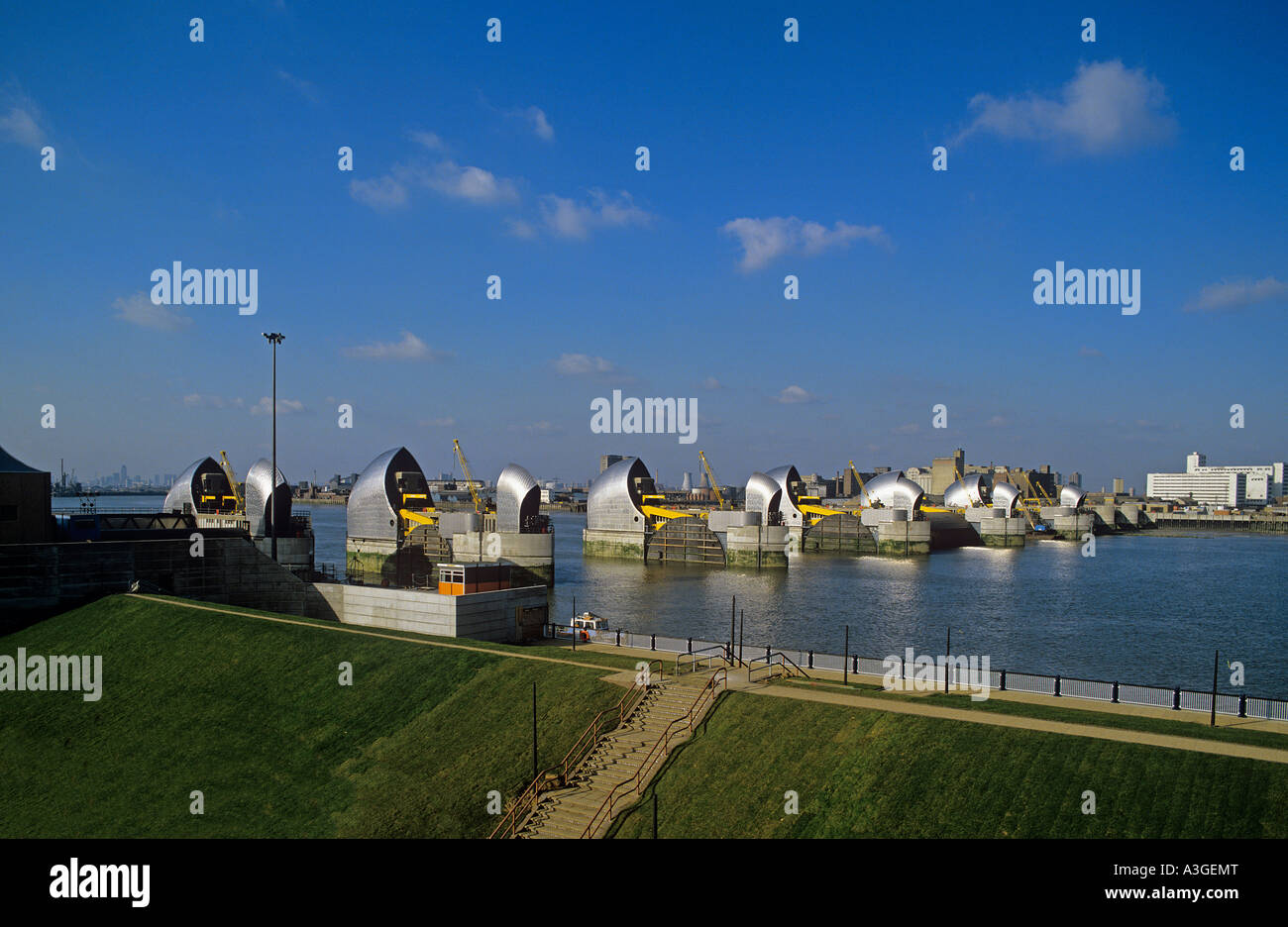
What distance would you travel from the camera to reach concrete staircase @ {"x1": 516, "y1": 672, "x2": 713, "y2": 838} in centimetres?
1884

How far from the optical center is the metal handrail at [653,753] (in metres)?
18.8

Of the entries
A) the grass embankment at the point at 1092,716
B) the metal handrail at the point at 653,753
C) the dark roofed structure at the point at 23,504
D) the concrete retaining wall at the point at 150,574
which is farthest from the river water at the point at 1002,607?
the dark roofed structure at the point at 23,504

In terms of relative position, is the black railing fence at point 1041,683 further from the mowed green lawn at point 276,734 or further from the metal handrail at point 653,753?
the mowed green lawn at point 276,734

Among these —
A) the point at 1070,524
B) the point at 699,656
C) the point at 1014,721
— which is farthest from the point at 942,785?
the point at 1070,524

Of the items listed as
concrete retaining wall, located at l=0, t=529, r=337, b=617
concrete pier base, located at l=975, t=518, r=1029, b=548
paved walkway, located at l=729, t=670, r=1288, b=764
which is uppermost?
concrete retaining wall, located at l=0, t=529, r=337, b=617

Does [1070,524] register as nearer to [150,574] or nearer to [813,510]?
[813,510]

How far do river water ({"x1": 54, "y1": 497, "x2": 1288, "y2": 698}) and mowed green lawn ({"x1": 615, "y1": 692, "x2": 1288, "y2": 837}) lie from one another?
21.6 meters

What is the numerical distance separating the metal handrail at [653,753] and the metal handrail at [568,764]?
1568 millimetres

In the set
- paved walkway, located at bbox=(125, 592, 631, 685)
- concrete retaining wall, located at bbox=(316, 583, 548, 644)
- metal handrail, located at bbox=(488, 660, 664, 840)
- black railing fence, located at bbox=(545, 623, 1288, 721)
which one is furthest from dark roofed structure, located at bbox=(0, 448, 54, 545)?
metal handrail, located at bbox=(488, 660, 664, 840)

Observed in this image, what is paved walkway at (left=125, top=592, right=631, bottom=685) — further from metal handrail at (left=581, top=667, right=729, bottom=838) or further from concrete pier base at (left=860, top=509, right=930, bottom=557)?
concrete pier base at (left=860, top=509, right=930, bottom=557)

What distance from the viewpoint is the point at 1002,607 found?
61.6 m
